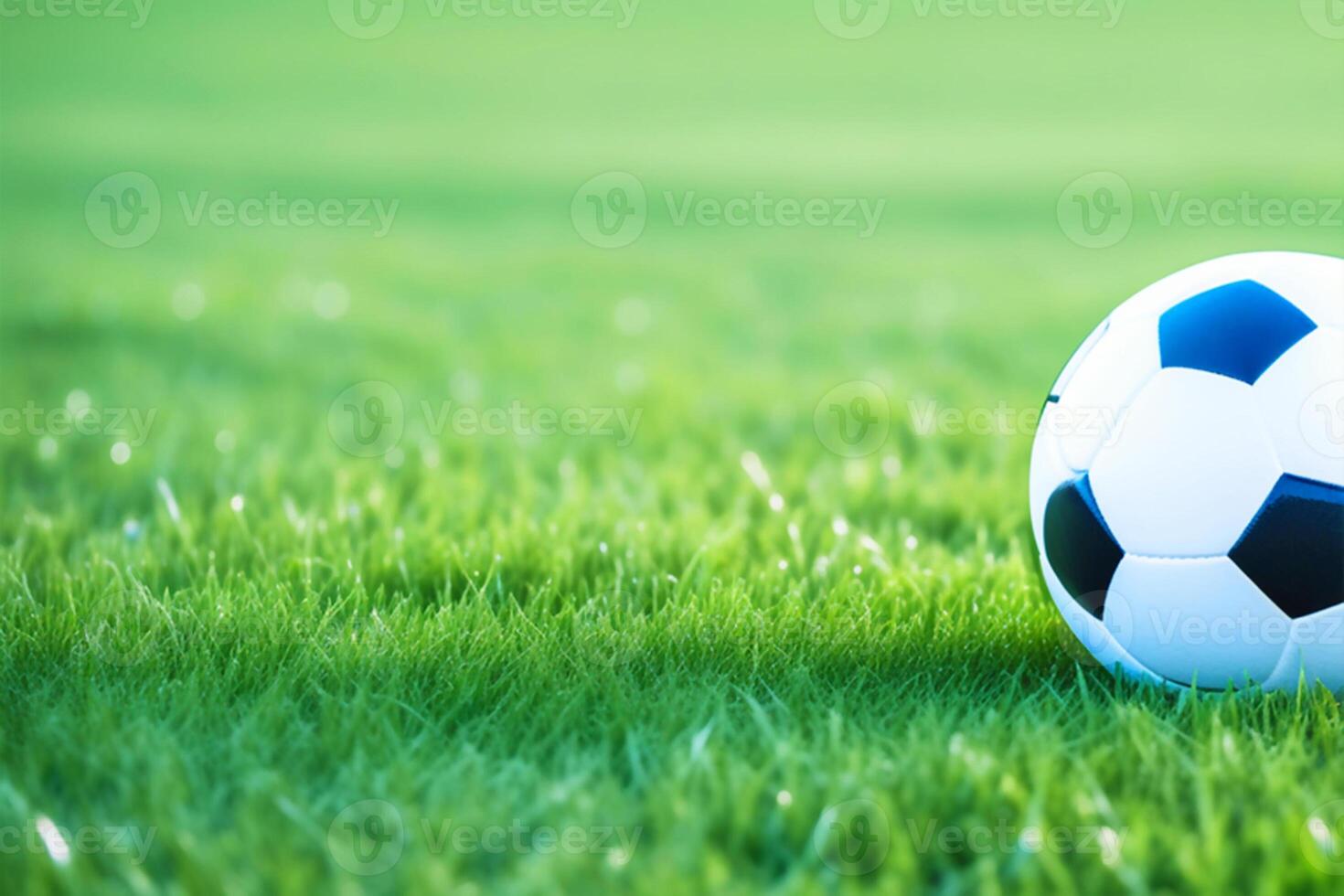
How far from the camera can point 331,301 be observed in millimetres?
8070

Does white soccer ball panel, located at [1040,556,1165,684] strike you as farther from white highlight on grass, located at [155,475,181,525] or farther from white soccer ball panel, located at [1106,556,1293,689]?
white highlight on grass, located at [155,475,181,525]

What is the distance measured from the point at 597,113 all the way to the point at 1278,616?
18832 millimetres

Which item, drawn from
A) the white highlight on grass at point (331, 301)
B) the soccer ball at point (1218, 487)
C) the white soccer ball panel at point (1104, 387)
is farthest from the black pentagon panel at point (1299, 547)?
the white highlight on grass at point (331, 301)

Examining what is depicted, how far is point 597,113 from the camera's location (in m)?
20.6

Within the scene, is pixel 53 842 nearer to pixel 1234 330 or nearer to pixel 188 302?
pixel 1234 330

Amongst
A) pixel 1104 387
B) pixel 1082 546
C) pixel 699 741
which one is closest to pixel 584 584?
pixel 699 741

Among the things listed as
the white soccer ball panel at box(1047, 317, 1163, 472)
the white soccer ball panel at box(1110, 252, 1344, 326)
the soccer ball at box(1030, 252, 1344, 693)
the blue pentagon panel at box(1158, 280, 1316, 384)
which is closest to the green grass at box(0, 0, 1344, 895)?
the soccer ball at box(1030, 252, 1344, 693)

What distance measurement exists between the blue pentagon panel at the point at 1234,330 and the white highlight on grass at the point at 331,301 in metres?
5.64

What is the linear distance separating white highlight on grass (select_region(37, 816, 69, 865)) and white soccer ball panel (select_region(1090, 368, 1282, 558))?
7.35ft

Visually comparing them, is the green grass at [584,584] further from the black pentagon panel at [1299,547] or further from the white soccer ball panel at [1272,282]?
the white soccer ball panel at [1272,282]

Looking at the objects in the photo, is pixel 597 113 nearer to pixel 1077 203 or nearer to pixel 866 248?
pixel 1077 203

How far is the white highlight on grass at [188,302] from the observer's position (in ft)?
24.7

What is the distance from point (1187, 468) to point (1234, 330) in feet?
1.13

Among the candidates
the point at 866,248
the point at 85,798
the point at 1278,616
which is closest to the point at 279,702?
the point at 85,798
